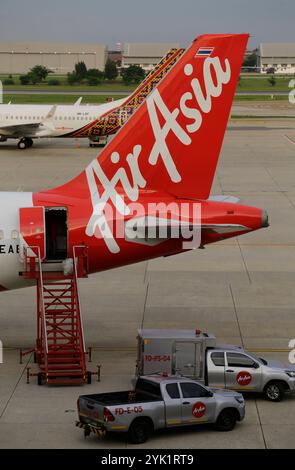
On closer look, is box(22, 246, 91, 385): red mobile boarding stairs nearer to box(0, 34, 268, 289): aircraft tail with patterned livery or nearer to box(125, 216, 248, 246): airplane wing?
box(0, 34, 268, 289): aircraft tail with patterned livery

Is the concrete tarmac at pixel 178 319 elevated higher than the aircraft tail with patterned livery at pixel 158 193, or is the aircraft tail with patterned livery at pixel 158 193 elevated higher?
the aircraft tail with patterned livery at pixel 158 193

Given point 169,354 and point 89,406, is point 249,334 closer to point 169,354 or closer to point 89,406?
point 169,354

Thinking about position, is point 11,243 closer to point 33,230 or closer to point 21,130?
point 33,230

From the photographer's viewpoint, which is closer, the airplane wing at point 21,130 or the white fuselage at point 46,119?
the airplane wing at point 21,130

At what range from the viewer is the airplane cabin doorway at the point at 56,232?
98.3 feet

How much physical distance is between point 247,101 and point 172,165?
14373 centimetres

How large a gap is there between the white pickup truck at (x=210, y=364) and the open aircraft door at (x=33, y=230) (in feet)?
14.3

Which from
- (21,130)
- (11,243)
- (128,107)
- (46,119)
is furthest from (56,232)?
(21,130)

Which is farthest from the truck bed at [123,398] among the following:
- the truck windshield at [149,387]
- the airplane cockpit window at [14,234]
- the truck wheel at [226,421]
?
the airplane cockpit window at [14,234]

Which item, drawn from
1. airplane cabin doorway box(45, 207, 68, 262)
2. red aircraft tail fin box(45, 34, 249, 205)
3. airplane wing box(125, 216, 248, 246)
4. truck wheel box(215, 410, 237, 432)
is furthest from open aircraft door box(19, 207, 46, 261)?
truck wheel box(215, 410, 237, 432)

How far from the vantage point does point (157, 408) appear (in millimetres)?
23469

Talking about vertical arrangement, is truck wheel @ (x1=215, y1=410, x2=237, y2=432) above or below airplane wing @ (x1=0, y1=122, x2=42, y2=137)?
above

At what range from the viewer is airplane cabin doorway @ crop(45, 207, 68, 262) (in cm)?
2997

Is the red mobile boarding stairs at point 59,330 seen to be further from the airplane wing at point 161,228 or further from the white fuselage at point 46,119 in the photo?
the white fuselage at point 46,119
